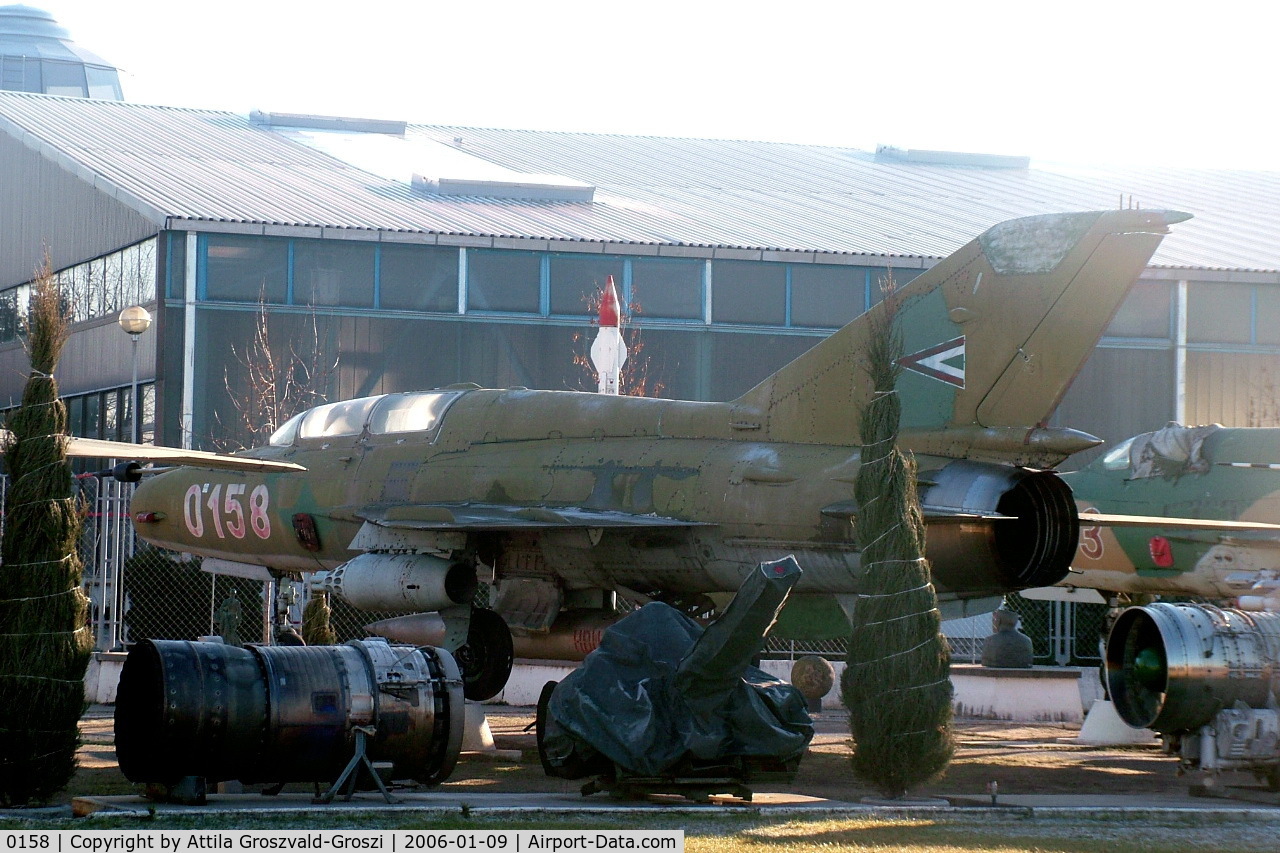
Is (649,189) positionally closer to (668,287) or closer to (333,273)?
(668,287)

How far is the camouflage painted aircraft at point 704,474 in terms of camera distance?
12.6 meters

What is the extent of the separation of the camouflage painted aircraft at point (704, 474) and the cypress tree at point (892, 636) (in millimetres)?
999

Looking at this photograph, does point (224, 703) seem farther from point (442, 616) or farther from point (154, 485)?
point (154, 485)

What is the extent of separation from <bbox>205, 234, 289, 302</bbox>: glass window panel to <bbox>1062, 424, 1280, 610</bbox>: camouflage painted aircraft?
17284 mm

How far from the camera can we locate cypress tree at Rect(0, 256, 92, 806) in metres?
10.1

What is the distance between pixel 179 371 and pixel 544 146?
1692 centimetres

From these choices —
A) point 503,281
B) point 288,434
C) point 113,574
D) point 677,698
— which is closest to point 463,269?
point 503,281

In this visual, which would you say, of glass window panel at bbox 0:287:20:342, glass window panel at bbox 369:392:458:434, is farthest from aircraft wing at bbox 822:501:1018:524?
glass window panel at bbox 0:287:20:342

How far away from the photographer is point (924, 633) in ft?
36.5

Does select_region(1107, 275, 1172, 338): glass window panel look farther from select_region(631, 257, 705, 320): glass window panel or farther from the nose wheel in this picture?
the nose wheel

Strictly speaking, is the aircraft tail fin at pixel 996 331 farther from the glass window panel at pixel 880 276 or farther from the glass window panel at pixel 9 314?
the glass window panel at pixel 9 314

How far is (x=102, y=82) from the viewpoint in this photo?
74.8 metres

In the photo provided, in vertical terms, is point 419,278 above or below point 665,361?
above

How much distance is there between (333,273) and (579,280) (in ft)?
16.6
